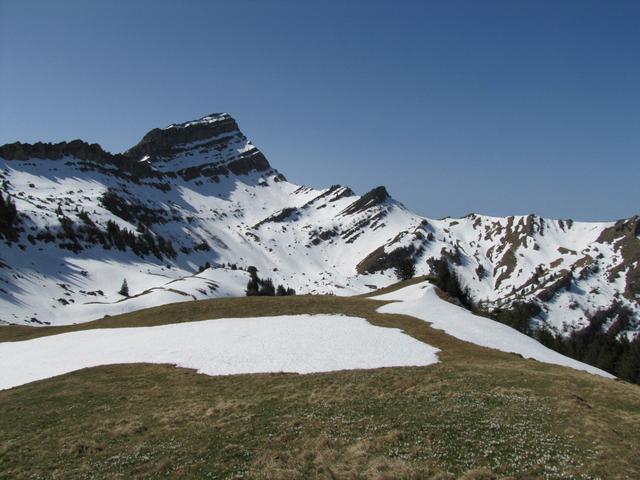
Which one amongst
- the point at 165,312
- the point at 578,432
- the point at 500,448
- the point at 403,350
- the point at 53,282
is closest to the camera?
the point at 500,448

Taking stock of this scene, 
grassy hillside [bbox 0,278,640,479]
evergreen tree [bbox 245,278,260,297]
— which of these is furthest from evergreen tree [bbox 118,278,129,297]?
grassy hillside [bbox 0,278,640,479]

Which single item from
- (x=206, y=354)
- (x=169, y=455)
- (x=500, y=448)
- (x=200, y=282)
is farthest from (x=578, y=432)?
(x=200, y=282)

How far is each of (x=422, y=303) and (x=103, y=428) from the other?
196 ft

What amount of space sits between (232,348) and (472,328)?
1335 inches

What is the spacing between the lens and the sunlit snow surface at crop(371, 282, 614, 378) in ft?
174

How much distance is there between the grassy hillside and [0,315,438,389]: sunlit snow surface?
442cm

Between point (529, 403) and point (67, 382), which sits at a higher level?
point (529, 403)

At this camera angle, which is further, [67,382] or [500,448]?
[67,382]

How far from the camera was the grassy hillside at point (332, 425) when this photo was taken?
18016 millimetres

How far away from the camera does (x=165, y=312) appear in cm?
7438

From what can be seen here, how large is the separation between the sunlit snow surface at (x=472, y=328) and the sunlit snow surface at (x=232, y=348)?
9.98 metres

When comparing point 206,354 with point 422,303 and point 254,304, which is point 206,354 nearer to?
point 254,304

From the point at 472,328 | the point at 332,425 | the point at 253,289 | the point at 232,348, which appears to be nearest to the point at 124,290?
the point at 253,289

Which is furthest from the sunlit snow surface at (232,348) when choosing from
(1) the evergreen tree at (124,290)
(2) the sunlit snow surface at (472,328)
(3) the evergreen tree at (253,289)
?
(1) the evergreen tree at (124,290)
